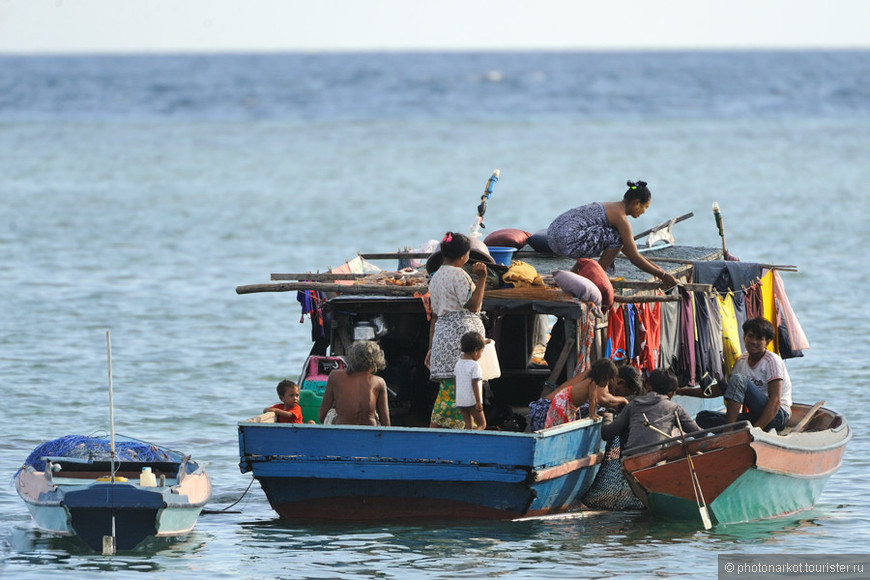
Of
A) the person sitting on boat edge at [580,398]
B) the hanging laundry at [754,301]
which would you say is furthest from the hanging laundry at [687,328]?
the person sitting on boat edge at [580,398]

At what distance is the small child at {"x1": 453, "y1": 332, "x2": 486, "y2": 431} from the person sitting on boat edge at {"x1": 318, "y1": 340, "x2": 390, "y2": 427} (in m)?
0.61

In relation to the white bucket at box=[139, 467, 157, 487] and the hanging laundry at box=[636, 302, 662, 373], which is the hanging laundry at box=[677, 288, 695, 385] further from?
the white bucket at box=[139, 467, 157, 487]

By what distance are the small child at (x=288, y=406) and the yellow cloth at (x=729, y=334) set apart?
4.21 metres

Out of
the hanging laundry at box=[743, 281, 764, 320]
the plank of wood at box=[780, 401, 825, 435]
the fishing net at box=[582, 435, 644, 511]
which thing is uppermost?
the hanging laundry at box=[743, 281, 764, 320]

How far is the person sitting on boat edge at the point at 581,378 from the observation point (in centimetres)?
1245

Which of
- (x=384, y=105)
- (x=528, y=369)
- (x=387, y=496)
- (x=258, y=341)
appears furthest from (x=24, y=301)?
(x=384, y=105)

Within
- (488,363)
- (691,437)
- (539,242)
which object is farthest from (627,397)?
(539,242)

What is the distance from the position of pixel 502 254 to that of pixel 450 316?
1.58m

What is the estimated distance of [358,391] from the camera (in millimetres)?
11945

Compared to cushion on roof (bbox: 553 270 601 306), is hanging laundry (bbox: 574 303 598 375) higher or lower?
lower

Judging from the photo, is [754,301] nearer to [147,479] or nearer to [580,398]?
[580,398]

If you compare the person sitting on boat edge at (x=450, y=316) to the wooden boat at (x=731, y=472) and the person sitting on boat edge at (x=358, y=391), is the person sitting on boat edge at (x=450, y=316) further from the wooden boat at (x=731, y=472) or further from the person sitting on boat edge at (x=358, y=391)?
the wooden boat at (x=731, y=472)

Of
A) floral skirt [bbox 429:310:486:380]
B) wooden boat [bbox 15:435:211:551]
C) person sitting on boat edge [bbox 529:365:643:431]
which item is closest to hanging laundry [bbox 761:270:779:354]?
person sitting on boat edge [bbox 529:365:643:431]

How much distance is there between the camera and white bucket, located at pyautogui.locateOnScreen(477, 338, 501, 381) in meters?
12.2
